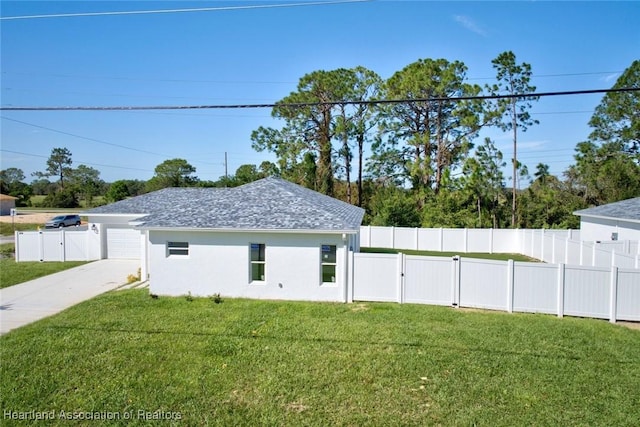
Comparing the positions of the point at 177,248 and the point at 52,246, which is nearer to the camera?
the point at 177,248

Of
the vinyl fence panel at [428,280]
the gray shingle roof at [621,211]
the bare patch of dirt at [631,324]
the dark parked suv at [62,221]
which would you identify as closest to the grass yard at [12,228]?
the dark parked suv at [62,221]

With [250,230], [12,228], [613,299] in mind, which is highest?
[250,230]

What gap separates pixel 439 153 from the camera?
1286 inches

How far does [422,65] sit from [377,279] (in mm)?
25071

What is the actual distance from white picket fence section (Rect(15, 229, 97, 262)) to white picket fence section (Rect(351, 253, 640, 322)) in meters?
15.4

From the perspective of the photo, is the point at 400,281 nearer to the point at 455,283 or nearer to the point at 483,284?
the point at 455,283

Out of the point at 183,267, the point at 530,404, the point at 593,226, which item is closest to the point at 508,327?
the point at 530,404

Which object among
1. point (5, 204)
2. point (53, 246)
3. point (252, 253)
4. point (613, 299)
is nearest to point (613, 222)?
point (613, 299)

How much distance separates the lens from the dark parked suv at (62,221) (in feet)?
113

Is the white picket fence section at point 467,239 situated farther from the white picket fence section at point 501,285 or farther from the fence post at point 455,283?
the fence post at point 455,283

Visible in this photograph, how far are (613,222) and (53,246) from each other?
1143 inches

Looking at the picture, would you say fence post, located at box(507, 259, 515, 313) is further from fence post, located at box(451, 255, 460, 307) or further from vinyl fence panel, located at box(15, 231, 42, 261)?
vinyl fence panel, located at box(15, 231, 42, 261)

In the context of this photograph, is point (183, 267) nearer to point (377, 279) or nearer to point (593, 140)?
point (377, 279)

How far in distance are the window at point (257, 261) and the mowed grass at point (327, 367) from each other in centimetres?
197
